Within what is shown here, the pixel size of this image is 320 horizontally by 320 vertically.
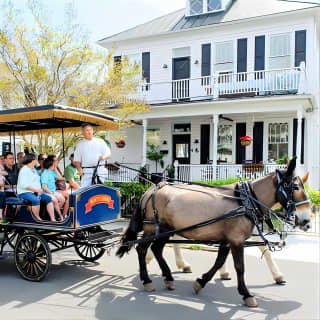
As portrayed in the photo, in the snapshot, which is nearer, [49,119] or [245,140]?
[49,119]

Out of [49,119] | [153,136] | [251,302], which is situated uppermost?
[153,136]

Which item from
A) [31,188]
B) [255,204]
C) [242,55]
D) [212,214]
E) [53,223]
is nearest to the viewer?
[255,204]

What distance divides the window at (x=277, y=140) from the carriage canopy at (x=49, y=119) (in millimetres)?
11084

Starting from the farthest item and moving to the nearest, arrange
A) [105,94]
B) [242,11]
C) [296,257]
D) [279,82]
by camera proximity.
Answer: [242,11] → [279,82] → [105,94] → [296,257]

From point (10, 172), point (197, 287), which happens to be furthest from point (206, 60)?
point (197, 287)

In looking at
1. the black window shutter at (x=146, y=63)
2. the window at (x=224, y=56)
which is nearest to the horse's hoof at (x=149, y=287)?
the window at (x=224, y=56)

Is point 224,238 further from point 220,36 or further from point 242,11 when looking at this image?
point 242,11

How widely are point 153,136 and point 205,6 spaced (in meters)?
7.37

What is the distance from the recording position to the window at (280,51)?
622 inches

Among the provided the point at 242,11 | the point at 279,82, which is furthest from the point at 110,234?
the point at 242,11

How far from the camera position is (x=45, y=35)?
32.7 feet

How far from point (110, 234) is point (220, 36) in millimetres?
13766

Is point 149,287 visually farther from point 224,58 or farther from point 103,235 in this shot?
point 224,58

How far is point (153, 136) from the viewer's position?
19156 mm
